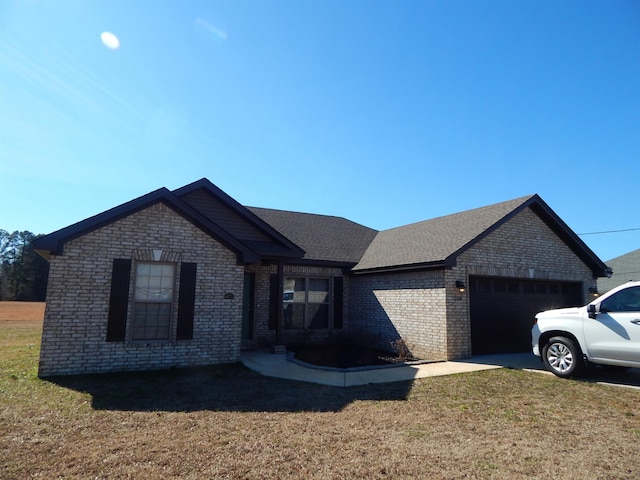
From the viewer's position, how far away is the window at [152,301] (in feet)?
30.0

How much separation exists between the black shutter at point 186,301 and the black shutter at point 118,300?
1.16 m

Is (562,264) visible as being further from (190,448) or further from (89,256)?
(89,256)

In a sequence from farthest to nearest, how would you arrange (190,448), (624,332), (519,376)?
(519,376)
(624,332)
(190,448)

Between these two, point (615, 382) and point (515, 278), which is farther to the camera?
point (515, 278)

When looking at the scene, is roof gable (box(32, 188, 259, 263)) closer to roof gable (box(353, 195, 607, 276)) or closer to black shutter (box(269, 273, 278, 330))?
black shutter (box(269, 273, 278, 330))

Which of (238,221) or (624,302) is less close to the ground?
(238,221)

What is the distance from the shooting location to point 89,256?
28.8 ft

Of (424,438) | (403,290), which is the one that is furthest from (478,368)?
(424,438)

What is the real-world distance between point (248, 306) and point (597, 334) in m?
9.46

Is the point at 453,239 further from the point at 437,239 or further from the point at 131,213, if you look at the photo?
the point at 131,213

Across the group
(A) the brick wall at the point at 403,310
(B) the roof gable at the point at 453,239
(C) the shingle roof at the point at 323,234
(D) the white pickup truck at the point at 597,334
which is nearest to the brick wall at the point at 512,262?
(B) the roof gable at the point at 453,239

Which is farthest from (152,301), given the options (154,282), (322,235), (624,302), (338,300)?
(624,302)

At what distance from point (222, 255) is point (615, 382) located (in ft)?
30.2

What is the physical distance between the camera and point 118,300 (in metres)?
8.83
